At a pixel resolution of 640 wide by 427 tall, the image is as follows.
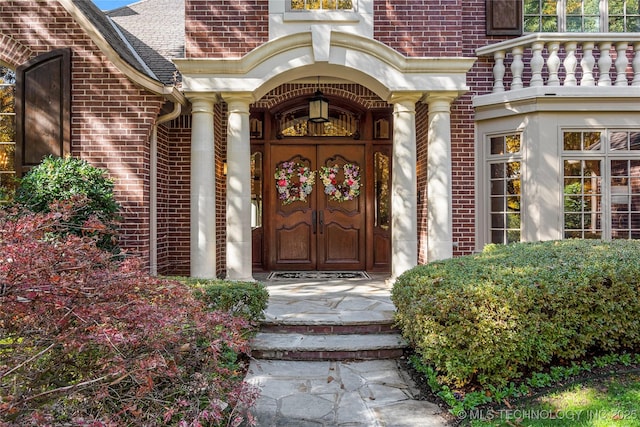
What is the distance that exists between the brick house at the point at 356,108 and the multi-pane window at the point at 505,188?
0.9 inches

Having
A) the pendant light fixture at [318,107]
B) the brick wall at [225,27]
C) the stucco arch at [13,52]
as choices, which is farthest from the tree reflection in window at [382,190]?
the stucco arch at [13,52]

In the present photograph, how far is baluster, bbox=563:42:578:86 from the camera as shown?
6363mm

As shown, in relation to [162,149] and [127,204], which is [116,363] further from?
[162,149]

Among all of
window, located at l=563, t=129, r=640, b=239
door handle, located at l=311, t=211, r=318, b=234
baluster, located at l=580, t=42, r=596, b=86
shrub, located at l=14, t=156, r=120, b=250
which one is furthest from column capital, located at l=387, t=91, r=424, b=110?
shrub, located at l=14, t=156, r=120, b=250

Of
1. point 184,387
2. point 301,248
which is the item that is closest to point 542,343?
point 184,387

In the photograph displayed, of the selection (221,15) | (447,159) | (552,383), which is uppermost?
(221,15)

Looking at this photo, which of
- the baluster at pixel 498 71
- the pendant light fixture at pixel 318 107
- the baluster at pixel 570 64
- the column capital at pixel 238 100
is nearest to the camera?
the column capital at pixel 238 100

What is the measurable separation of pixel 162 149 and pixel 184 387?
5323mm

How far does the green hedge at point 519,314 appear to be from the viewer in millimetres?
3184

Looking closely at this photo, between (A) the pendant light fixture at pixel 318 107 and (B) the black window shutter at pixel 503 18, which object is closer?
(A) the pendant light fixture at pixel 318 107

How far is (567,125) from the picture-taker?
639 cm

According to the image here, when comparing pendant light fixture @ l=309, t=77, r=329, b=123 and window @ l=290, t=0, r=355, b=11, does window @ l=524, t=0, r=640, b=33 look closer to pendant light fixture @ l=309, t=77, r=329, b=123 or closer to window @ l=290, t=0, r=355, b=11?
window @ l=290, t=0, r=355, b=11

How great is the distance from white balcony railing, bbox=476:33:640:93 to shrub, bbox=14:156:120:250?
5978 millimetres

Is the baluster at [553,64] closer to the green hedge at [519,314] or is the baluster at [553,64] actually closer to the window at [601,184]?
the window at [601,184]
